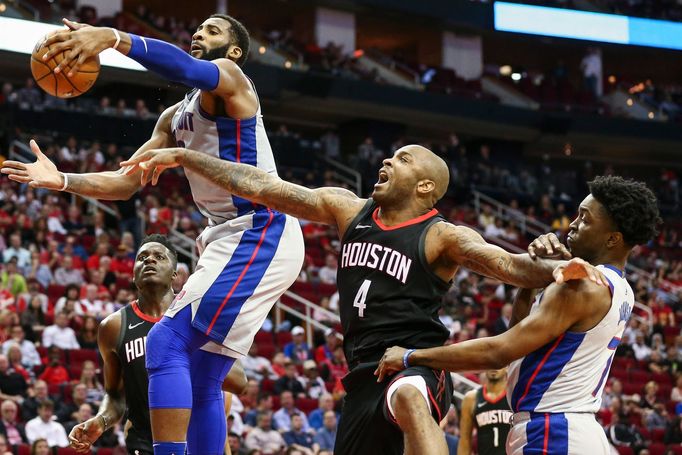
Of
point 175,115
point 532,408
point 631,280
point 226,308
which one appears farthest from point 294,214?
point 631,280

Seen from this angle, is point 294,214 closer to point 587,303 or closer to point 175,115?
point 175,115

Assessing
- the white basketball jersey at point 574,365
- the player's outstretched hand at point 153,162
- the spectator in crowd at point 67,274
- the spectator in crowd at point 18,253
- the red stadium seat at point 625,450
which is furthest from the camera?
the spectator in crowd at point 67,274

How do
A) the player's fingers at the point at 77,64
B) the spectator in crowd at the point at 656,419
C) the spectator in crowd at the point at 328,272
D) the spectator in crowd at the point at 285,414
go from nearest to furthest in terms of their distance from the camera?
Answer: 1. the player's fingers at the point at 77,64
2. the spectator in crowd at the point at 285,414
3. the spectator in crowd at the point at 656,419
4. the spectator in crowd at the point at 328,272

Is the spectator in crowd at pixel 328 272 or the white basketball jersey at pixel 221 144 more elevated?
the white basketball jersey at pixel 221 144

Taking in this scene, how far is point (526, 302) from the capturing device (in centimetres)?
546

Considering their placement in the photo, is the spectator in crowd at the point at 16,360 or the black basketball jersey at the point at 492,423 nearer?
the black basketball jersey at the point at 492,423

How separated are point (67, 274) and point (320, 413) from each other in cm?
440

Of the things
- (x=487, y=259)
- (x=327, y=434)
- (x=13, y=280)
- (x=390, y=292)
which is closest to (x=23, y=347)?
(x=13, y=280)

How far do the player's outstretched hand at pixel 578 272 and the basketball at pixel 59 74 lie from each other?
2.44 m

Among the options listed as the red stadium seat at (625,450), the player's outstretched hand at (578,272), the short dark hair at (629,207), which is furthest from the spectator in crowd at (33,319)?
the player's outstretched hand at (578,272)

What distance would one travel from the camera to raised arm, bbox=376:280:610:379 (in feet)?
15.7

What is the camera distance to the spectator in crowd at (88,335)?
13.6 m

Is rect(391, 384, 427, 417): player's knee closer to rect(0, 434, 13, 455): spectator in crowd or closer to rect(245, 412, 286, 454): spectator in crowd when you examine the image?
rect(0, 434, 13, 455): spectator in crowd

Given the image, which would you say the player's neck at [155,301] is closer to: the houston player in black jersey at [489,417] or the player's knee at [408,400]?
the player's knee at [408,400]
